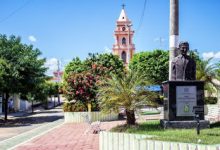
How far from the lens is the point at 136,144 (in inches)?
405

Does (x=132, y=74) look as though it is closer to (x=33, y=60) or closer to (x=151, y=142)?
(x=151, y=142)

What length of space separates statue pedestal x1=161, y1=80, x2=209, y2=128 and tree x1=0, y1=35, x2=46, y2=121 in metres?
20.5

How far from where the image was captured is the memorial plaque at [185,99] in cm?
1329

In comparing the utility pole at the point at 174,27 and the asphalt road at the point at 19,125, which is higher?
the utility pole at the point at 174,27

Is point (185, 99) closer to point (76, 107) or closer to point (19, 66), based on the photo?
point (76, 107)

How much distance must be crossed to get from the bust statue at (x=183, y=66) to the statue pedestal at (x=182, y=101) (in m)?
0.38

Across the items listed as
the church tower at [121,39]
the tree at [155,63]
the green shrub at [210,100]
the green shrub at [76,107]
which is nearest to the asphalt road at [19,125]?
the green shrub at [76,107]

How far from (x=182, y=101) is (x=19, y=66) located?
71.1 feet

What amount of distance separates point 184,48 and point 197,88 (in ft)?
3.99

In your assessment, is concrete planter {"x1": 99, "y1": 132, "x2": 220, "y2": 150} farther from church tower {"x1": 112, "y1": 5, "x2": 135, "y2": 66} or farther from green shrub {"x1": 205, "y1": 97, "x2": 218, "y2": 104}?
church tower {"x1": 112, "y1": 5, "x2": 135, "y2": 66}

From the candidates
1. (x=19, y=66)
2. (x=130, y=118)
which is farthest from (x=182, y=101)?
(x=19, y=66)

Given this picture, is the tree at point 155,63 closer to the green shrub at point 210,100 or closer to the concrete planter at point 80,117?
the concrete planter at point 80,117

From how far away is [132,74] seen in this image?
1591cm

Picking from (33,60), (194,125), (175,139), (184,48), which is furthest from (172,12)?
(33,60)
